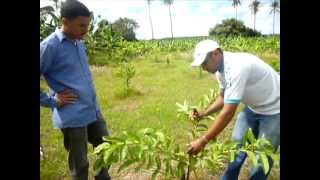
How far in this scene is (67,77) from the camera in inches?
79.2

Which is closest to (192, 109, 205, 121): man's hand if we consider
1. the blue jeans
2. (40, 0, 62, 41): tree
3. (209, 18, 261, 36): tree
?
the blue jeans

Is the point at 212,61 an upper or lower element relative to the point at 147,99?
upper

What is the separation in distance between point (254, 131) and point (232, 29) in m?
0.53

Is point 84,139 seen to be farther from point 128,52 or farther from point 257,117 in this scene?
point 257,117

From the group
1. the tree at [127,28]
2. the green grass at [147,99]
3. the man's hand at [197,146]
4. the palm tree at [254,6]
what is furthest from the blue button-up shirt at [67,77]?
the palm tree at [254,6]

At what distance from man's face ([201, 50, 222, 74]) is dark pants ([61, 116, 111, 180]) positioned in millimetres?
612

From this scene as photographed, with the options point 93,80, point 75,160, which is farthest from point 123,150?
point 93,80

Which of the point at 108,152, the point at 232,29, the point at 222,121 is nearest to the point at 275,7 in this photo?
the point at 232,29

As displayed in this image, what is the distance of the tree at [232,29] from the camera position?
225cm

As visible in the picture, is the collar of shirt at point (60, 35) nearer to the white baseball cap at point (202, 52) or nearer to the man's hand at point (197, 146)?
the white baseball cap at point (202, 52)

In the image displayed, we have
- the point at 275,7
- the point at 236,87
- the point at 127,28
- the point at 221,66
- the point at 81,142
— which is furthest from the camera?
the point at 127,28

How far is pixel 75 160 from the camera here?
2105 millimetres

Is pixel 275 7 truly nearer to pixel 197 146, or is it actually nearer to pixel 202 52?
pixel 202 52
